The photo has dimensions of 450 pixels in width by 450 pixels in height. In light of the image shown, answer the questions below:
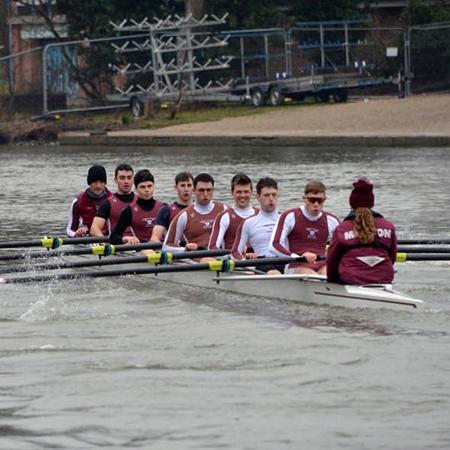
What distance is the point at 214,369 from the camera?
38.0 feet

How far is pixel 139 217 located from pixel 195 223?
111 centimetres

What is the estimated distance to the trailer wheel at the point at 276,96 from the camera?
42.6m

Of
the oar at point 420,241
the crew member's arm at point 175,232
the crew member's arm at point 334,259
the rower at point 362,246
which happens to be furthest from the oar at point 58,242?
the rower at point 362,246

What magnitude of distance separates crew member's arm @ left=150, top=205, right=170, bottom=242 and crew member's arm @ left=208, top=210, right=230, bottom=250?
1.05 metres

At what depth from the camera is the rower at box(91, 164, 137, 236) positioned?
1725 centimetres

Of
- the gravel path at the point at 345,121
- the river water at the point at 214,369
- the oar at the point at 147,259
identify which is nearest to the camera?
the river water at the point at 214,369

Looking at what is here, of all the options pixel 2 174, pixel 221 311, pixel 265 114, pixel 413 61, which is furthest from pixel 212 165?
pixel 221 311

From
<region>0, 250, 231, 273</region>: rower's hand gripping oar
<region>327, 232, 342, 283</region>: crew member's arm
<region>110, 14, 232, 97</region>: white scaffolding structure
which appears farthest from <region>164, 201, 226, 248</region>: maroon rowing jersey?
<region>110, 14, 232, 97</region>: white scaffolding structure

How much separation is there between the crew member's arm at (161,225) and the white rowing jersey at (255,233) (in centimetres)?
163

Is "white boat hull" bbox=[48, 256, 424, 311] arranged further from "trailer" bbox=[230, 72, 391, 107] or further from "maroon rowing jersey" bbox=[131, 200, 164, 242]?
"trailer" bbox=[230, 72, 391, 107]

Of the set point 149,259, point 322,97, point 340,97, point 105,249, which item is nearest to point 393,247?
point 149,259

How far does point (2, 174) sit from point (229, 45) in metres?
14.0

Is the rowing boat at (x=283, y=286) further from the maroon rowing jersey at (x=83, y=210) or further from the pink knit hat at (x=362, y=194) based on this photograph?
the maroon rowing jersey at (x=83, y=210)

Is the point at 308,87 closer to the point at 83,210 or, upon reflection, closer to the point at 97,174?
the point at 83,210
